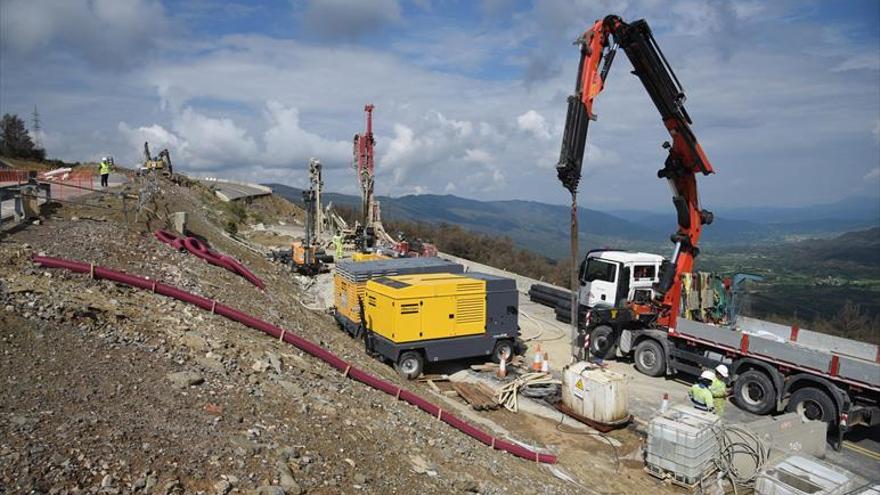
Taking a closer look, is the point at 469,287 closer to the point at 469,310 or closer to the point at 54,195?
the point at 469,310

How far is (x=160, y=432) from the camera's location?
605 cm

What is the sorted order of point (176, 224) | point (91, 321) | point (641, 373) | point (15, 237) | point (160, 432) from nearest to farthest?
point (160, 432) < point (91, 321) < point (15, 237) < point (641, 373) < point (176, 224)

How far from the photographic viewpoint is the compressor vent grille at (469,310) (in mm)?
14188

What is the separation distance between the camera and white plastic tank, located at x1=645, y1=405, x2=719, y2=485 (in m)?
9.37

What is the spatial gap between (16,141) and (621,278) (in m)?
50.5

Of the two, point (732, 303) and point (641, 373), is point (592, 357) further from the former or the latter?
point (732, 303)

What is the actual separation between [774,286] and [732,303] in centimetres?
4183

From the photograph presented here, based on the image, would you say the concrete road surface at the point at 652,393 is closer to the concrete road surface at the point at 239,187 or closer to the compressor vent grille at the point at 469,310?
the compressor vent grille at the point at 469,310

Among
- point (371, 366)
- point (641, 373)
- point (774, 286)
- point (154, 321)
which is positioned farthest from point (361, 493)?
point (774, 286)

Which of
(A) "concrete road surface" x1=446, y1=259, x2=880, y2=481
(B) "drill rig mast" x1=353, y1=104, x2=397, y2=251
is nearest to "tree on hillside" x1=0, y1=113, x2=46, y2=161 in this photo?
(B) "drill rig mast" x1=353, y1=104, x2=397, y2=251

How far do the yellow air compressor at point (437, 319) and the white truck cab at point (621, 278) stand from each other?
10.1 ft

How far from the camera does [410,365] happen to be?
45.2ft

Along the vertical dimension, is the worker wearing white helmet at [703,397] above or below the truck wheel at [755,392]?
above

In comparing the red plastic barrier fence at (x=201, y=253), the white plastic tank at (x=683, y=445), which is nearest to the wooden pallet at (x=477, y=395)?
the white plastic tank at (x=683, y=445)
